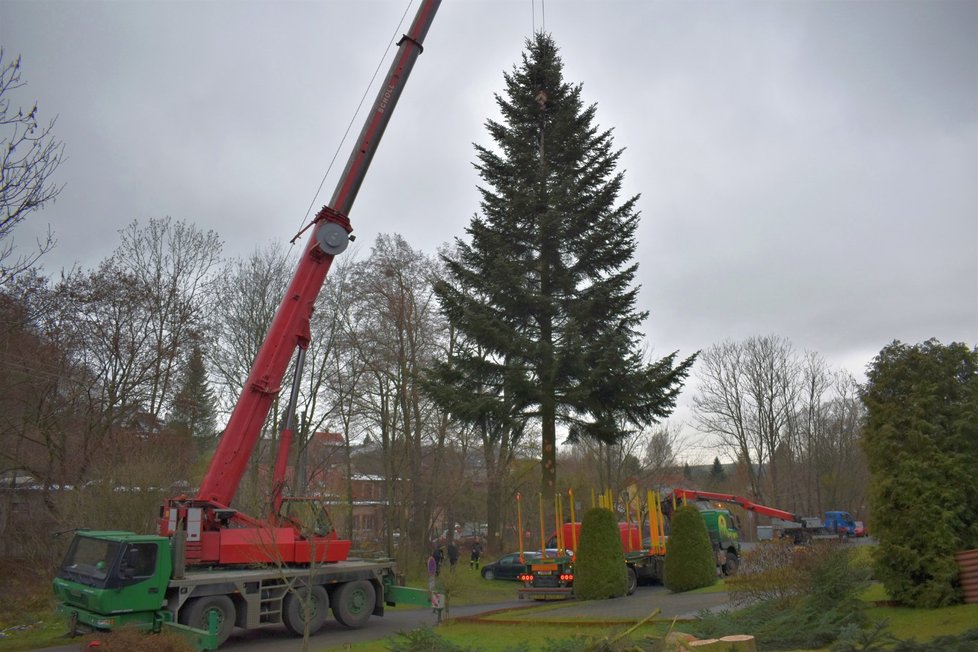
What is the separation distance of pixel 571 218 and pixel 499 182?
3002mm

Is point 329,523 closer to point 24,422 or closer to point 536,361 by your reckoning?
point 536,361

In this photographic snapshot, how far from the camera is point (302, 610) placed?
46.5 feet

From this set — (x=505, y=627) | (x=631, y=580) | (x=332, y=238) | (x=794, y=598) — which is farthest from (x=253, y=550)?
(x=631, y=580)

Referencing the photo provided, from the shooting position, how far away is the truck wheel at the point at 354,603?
14.7 m

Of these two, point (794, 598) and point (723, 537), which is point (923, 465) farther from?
point (723, 537)

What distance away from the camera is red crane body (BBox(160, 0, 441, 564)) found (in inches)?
522

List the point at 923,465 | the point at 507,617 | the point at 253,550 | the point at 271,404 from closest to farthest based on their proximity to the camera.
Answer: the point at 923,465 < the point at 253,550 < the point at 271,404 < the point at 507,617

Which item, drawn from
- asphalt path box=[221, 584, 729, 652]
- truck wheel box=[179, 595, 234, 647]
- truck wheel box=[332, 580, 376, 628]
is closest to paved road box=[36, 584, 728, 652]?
asphalt path box=[221, 584, 729, 652]

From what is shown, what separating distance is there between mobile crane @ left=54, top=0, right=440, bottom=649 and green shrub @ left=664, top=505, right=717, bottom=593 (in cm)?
715

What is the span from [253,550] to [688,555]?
11.0 metres

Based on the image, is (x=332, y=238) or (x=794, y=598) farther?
(x=332, y=238)

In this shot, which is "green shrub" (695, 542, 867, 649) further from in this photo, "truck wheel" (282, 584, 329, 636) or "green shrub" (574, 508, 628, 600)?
"truck wheel" (282, 584, 329, 636)

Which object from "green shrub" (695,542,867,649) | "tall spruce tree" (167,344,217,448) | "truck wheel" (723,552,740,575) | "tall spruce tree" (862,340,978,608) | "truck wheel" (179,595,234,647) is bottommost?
"truck wheel" (723,552,740,575)

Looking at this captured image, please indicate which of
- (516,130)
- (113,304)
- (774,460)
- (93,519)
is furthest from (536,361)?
(774,460)
